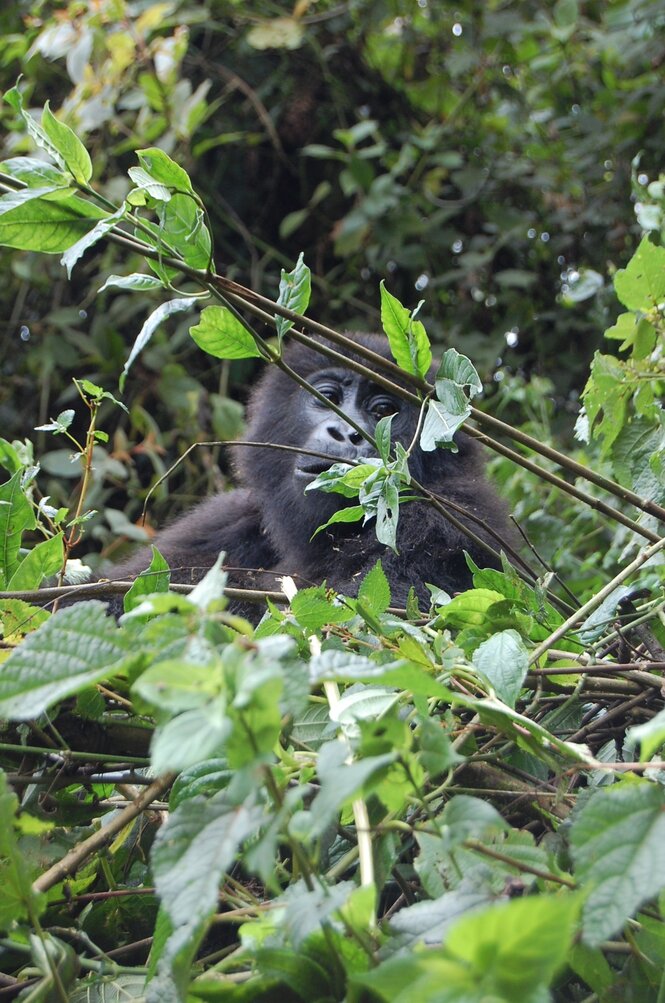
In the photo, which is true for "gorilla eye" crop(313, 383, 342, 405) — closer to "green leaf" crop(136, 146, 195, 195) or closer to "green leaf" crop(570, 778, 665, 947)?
"green leaf" crop(136, 146, 195, 195)

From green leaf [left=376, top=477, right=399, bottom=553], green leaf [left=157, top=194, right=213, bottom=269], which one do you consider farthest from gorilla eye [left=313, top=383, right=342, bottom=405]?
green leaf [left=157, top=194, right=213, bottom=269]

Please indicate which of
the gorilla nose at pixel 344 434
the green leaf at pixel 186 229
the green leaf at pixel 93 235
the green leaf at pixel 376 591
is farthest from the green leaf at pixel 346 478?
the gorilla nose at pixel 344 434

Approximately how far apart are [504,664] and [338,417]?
6.25ft

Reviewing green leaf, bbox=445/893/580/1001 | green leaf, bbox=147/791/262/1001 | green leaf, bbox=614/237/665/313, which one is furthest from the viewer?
green leaf, bbox=614/237/665/313

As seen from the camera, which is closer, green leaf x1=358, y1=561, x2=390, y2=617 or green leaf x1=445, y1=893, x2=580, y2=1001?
green leaf x1=445, y1=893, x2=580, y2=1001

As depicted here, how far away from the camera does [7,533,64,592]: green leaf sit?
4.88ft

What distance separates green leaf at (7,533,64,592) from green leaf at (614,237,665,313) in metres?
0.97

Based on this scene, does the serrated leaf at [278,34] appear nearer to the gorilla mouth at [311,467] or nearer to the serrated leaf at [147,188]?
the gorilla mouth at [311,467]

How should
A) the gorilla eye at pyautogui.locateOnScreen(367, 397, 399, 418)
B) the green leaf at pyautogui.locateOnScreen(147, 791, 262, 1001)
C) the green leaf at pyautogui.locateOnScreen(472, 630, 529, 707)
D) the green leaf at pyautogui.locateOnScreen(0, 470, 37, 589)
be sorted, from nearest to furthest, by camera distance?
the green leaf at pyautogui.locateOnScreen(147, 791, 262, 1001)
the green leaf at pyautogui.locateOnScreen(472, 630, 529, 707)
the green leaf at pyautogui.locateOnScreen(0, 470, 37, 589)
the gorilla eye at pyautogui.locateOnScreen(367, 397, 399, 418)

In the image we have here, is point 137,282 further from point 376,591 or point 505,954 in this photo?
point 505,954

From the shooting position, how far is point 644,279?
1.75 meters

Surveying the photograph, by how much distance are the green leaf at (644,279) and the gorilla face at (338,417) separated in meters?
1.11

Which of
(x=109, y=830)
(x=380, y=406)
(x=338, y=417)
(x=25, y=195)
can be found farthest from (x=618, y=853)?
(x=380, y=406)

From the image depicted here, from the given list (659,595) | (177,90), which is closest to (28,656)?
(659,595)
